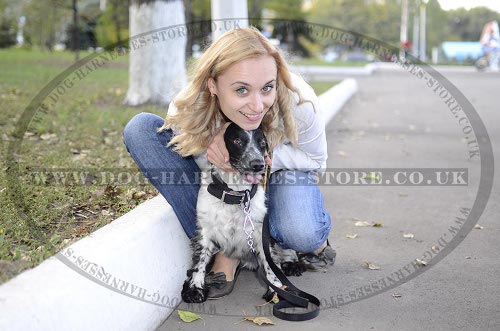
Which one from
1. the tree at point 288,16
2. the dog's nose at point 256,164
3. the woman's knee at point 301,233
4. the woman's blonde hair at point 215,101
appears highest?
the woman's blonde hair at point 215,101

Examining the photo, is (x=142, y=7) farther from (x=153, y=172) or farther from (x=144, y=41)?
(x=153, y=172)

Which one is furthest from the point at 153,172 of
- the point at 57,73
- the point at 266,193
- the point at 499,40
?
the point at 499,40

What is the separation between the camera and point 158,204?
388cm

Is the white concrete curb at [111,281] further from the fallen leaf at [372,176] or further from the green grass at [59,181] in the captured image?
the fallen leaf at [372,176]

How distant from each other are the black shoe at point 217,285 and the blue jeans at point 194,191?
11.0 inches

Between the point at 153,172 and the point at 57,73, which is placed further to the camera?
the point at 57,73

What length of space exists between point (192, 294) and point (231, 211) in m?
0.52

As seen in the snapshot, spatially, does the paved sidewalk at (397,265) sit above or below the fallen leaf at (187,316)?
below

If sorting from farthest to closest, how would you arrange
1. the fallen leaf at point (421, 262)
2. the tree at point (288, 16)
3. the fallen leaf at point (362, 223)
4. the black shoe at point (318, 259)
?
1. the tree at point (288, 16)
2. the fallen leaf at point (362, 223)
3. the fallen leaf at point (421, 262)
4. the black shoe at point (318, 259)

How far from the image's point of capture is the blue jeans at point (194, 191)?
3875mm

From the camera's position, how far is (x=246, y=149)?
346cm

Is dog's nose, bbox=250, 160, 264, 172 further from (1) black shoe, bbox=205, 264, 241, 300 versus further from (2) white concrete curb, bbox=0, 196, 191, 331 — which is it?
(1) black shoe, bbox=205, 264, 241, 300

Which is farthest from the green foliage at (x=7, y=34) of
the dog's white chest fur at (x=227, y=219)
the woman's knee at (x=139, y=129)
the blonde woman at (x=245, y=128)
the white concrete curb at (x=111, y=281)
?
the dog's white chest fur at (x=227, y=219)

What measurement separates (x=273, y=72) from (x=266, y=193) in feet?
2.52
